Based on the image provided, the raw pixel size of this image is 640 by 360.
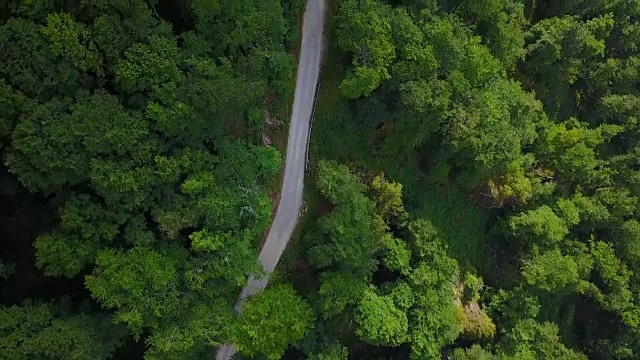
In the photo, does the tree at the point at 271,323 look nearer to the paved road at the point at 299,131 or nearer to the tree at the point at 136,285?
the paved road at the point at 299,131

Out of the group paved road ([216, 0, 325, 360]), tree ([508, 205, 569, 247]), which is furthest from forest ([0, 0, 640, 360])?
paved road ([216, 0, 325, 360])

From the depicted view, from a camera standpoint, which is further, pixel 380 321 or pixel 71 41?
pixel 380 321

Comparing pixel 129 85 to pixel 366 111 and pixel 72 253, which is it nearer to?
pixel 72 253

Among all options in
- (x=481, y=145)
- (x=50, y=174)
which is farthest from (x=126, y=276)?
(x=481, y=145)

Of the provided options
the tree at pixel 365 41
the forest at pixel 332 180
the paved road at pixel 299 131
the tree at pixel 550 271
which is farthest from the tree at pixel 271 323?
the tree at pixel 550 271

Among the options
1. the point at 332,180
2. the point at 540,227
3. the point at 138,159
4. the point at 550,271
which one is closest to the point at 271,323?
the point at 332,180

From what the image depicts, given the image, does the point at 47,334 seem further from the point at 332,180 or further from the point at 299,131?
the point at 299,131
